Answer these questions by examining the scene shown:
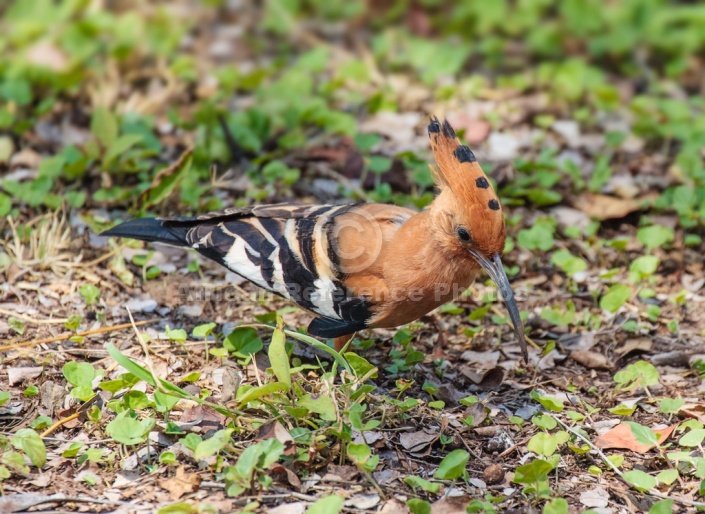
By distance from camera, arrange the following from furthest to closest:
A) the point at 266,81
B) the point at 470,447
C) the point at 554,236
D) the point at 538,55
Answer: the point at 538,55
the point at 266,81
the point at 554,236
the point at 470,447

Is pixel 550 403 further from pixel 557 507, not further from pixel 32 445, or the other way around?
pixel 32 445

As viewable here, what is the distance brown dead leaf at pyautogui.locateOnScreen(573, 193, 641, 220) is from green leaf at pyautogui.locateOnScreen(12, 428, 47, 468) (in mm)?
3259

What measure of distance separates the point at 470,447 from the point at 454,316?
1.07 meters

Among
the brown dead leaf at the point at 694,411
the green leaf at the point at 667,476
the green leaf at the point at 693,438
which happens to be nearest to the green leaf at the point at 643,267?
the brown dead leaf at the point at 694,411

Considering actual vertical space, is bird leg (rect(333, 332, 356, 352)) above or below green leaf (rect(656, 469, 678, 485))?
above

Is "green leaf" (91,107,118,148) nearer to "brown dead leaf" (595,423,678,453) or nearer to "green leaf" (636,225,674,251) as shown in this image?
"green leaf" (636,225,674,251)

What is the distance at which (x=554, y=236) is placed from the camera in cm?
484

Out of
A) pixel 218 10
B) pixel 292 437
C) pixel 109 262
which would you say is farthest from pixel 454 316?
pixel 218 10

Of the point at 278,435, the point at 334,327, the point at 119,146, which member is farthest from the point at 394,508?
the point at 119,146

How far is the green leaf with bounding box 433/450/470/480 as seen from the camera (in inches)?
120

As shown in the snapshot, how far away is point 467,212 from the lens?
11.6ft

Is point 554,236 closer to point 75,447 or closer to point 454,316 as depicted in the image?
point 454,316

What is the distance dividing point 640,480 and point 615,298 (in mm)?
1222

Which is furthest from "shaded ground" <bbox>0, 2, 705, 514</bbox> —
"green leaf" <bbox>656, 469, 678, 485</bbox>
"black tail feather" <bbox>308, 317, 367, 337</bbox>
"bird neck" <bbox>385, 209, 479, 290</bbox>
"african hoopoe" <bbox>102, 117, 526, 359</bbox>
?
"bird neck" <bbox>385, 209, 479, 290</bbox>
